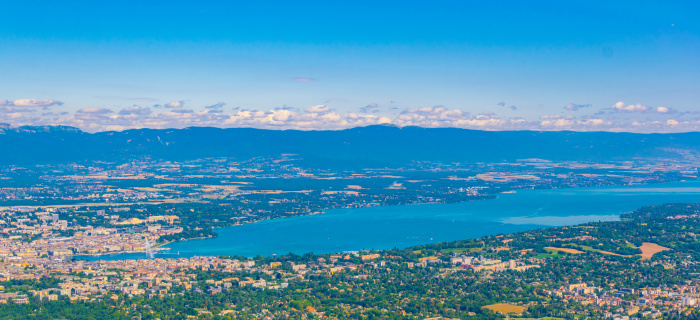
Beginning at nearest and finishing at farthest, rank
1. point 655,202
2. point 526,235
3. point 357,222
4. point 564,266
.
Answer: point 564,266, point 526,235, point 357,222, point 655,202

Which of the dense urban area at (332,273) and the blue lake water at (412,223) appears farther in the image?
the blue lake water at (412,223)

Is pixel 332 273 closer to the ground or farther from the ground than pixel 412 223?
farther from the ground

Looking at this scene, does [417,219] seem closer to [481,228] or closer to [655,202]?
[481,228]

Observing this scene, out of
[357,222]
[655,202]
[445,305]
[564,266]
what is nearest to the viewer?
[445,305]

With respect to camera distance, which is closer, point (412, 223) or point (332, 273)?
point (332, 273)

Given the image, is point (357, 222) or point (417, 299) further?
point (357, 222)

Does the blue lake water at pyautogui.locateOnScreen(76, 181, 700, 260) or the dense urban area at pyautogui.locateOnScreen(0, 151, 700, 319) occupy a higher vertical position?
the dense urban area at pyautogui.locateOnScreen(0, 151, 700, 319)

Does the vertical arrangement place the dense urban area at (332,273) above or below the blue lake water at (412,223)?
above

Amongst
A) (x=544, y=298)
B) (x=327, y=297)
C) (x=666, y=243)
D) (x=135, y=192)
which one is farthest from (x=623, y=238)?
(x=135, y=192)
